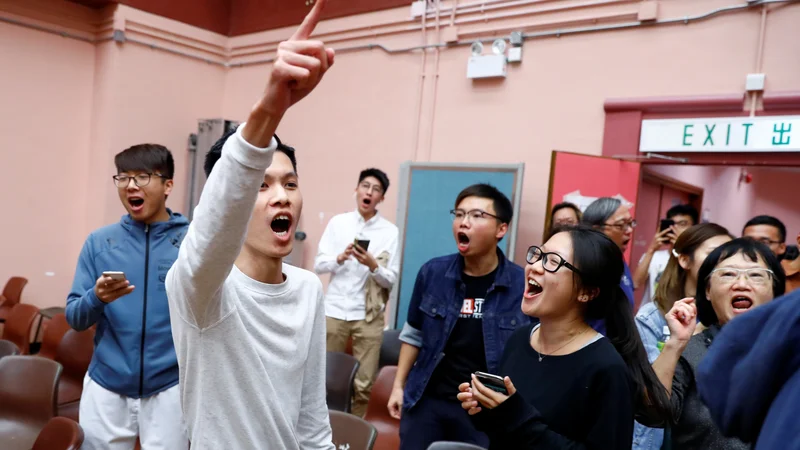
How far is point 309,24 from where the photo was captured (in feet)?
3.24

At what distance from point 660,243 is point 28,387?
11.9ft

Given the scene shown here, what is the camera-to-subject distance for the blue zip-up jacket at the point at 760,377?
83cm

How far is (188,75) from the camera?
7.10 metres

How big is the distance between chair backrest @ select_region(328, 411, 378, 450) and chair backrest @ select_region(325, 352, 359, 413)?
815 millimetres

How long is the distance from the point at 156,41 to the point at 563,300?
249 inches

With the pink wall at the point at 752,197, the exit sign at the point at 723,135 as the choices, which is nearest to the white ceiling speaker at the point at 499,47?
the exit sign at the point at 723,135

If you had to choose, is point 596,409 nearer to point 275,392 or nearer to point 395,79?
point 275,392

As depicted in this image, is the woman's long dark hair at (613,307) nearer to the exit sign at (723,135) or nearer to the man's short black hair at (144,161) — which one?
the man's short black hair at (144,161)

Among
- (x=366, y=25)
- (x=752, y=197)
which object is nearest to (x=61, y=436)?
(x=366, y=25)

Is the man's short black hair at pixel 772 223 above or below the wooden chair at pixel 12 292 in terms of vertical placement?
above

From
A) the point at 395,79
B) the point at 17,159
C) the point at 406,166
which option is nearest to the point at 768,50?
the point at 406,166

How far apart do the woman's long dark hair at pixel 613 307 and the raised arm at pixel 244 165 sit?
118 centimetres

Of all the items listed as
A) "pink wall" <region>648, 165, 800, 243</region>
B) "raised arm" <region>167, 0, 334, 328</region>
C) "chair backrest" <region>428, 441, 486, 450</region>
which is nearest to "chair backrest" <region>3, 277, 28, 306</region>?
"chair backrest" <region>428, 441, 486, 450</region>

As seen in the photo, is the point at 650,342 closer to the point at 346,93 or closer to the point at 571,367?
the point at 571,367
